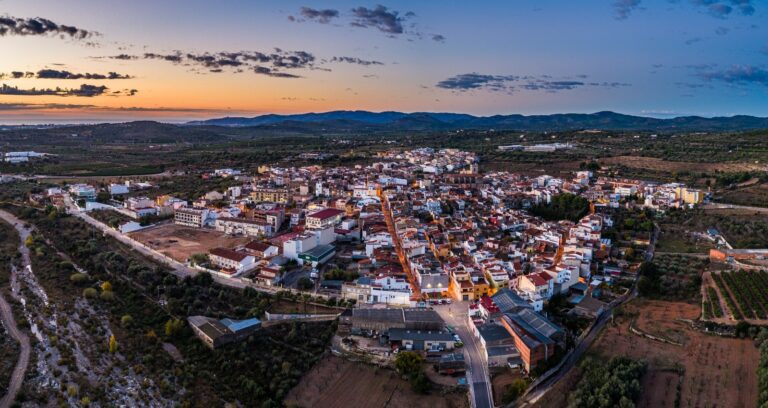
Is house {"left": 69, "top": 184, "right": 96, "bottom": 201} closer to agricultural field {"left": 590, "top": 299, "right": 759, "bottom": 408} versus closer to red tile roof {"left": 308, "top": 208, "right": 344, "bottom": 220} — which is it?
red tile roof {"left": 308, "top": 208, "right": 344, "bottom": 220}

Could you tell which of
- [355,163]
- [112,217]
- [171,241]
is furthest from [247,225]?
[355,163]

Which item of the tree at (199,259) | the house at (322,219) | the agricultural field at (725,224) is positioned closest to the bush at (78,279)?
the tree at (199,259)

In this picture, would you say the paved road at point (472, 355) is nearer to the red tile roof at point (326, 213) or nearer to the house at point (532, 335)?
the house at point (532, 335)

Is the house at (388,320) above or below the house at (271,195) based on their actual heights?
below

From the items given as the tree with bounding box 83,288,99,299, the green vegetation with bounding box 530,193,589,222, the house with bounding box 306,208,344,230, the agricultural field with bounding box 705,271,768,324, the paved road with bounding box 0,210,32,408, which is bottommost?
the paved road with bounding box 0,210,32,408

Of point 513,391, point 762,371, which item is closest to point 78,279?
point 513,391

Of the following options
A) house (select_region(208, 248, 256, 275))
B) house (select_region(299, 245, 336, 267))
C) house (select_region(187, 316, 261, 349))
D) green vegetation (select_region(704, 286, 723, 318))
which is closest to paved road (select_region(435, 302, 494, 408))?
house (select_region(299, 245, 336, 267))
